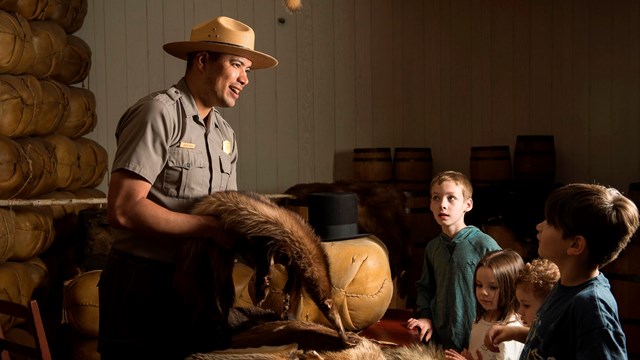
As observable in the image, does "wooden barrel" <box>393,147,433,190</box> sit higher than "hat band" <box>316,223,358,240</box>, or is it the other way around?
"wooden barrel" <box>393,147,433,190</box>

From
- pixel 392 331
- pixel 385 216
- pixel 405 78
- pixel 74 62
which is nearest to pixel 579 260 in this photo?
pixel 392 331

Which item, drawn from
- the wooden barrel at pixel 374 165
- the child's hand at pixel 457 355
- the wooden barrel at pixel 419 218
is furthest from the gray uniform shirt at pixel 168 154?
the wooden barrel at pixel 374 165

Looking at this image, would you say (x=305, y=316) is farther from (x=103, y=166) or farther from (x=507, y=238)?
(x=103, y=166)

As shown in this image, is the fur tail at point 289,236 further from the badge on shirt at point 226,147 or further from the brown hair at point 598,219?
the brown hair at point 598,219

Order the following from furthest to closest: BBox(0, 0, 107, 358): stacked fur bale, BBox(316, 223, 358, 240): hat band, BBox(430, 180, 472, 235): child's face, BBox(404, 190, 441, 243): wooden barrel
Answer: BBox(404, 190, 441, 243): wooden barrel
BBox(0, 0, 107, 358): stacked fur bale
BBox(316, 223, 358, 240): hat band
BBox(430, 180, 472, 235): child's face

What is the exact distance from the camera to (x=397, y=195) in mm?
5102

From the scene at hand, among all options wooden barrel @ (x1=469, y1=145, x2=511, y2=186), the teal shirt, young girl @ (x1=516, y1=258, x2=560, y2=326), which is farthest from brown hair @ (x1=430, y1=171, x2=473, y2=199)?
wooden barrel @ (x1=469, y1=145, x2=511, y2=186)

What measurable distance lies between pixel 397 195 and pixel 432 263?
1.62m

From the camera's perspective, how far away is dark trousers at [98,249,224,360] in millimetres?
2266

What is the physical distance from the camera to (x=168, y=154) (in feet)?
7.50

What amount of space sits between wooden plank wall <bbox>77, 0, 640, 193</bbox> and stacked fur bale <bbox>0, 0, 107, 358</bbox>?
614 mm

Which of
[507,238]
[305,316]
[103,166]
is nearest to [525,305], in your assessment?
[305,316]

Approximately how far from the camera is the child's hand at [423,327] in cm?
331

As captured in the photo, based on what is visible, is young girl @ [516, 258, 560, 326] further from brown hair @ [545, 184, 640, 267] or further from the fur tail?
the fur tail
